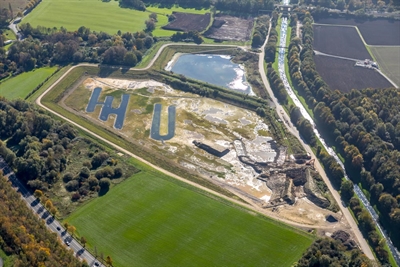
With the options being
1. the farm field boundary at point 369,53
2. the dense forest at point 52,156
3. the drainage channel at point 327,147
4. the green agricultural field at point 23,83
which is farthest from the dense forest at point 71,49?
the farm field boundary at point 369,53

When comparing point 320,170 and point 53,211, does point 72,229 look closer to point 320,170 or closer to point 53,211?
point 53,211

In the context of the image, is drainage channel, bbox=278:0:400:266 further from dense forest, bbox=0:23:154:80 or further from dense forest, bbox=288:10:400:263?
dense forest, bbox=0:23:154:80

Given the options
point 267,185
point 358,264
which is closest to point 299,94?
point 267,185

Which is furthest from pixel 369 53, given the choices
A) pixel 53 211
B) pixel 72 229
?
pixel 72 229

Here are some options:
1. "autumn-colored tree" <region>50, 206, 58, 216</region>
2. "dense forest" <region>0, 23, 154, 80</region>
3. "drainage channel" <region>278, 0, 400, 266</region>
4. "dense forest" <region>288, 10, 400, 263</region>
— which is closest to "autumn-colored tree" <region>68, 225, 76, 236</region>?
"autumn-colored tree" <region>50, 206, 58, 216</region>

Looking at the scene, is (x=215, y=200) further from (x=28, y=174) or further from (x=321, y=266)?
(x=28, y=174)

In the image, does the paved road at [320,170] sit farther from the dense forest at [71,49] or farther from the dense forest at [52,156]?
the dense forest at [52,156]
